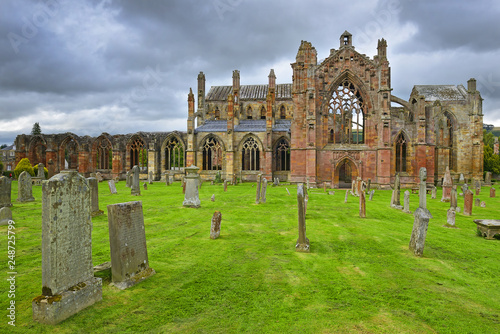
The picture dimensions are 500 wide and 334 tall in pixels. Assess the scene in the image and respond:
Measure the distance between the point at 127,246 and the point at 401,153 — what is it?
27.5 m

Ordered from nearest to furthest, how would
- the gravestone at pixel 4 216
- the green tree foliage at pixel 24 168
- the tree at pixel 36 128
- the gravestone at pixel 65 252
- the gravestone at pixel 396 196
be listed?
1. the gravestone at pixel 65 252
2. the gravestone at pixel 4 216
3. the gravestone at pixel 396 196
4. the green tree foliage at pixel 24 168
5. the tree at pixel 36 128

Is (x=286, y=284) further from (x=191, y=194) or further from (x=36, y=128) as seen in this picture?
(x=36, y=128)

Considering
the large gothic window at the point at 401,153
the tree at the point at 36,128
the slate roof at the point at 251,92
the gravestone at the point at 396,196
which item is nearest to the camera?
the gravestone at the point at 396,196

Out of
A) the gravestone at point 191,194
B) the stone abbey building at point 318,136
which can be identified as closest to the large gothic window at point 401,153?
the stone abbey building at point 318,136

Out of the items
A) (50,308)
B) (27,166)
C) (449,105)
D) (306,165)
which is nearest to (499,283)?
(50,308)

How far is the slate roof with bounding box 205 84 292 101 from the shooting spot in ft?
139

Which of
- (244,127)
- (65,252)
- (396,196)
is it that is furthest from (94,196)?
(244,127)

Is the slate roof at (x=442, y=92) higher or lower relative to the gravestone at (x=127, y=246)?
higher

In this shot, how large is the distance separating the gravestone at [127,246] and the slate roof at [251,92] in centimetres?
3859

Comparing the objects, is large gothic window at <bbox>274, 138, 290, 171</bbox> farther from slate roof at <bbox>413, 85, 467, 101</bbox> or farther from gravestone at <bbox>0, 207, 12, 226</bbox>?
gravestone at <bbox>0, 207, 12, 226</bbox>

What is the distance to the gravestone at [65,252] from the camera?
3.68 m

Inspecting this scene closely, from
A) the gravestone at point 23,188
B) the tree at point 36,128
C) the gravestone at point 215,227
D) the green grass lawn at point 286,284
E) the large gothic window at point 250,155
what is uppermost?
the tree at point 36,128

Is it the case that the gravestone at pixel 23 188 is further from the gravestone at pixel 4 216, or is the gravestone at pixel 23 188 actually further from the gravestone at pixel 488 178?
the gravestone at pixel 488 178

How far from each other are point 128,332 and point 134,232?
183 cm
